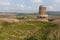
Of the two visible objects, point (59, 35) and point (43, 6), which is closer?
point (59, 35)

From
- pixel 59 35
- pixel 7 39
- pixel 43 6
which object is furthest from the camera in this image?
pixel 43 6

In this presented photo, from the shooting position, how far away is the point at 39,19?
31.7m

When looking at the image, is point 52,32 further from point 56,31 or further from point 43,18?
point 43,18

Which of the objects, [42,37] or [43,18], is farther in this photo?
[43,18]

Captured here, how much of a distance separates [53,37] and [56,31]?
0.82 meters

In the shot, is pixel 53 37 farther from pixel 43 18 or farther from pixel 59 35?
pixel 43 18

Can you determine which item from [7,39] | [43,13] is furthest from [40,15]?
[7,39]

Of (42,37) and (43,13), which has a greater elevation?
(42,37)

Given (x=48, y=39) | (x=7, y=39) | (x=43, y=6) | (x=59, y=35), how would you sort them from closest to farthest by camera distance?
(x=48, y=39) → (x=59, y=35) → (x=7, y=39) → (x=43, y=6)

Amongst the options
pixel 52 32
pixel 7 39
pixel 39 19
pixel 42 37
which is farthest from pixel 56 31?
pixel 39 19

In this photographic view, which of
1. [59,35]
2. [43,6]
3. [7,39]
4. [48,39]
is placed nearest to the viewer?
[48,39]

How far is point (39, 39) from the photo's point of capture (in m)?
8.39

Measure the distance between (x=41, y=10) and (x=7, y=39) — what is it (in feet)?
74.6

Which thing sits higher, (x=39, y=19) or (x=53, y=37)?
(x=53, y=37)
